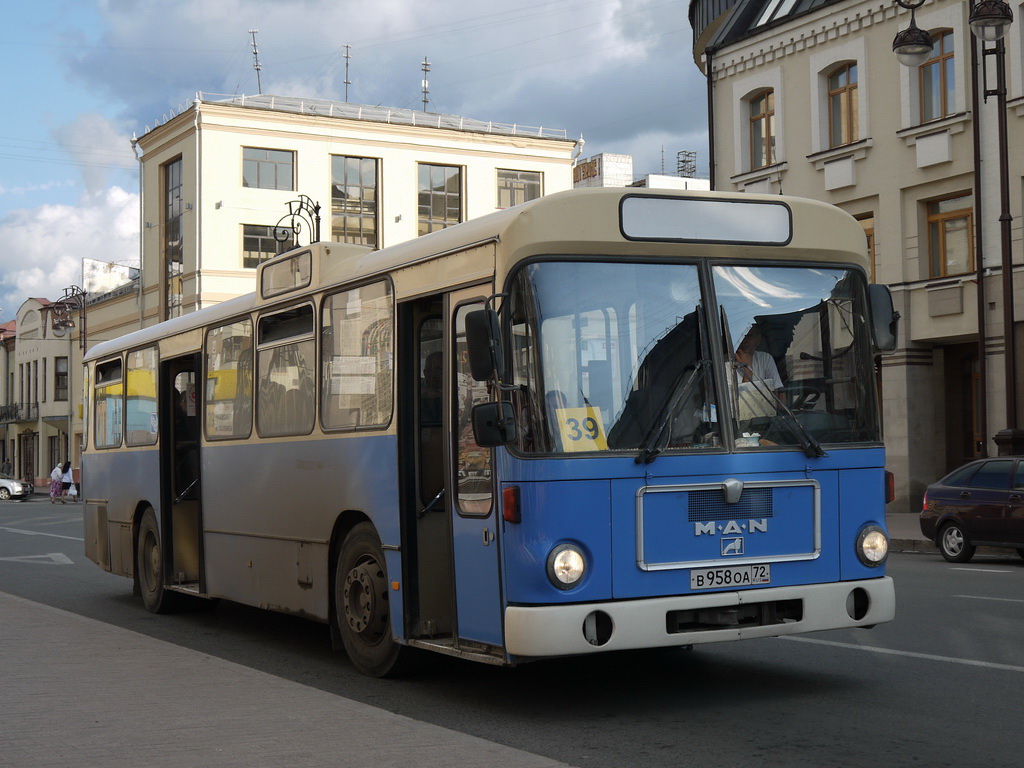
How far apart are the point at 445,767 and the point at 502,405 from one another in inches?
87.6

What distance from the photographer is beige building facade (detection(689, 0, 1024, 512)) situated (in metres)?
27.2

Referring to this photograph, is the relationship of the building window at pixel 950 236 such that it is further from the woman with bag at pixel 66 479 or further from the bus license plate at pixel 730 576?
the woman with bag at pixel 66 479

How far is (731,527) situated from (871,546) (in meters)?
1.07

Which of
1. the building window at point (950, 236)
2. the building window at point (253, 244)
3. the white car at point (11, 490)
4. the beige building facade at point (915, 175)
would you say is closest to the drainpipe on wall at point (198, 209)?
the building window at point (253, 244)

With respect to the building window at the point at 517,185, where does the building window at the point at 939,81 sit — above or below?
below

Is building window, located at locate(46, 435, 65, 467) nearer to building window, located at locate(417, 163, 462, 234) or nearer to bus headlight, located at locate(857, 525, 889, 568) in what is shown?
building window, located at locate(417, 163, 462, 234)

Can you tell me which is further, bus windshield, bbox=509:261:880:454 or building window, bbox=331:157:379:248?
building window, bbox=331:157:379:248

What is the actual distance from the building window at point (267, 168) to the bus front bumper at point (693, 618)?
55042 mm

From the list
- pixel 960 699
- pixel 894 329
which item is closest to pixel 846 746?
pixel 960 699

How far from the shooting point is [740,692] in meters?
8.65

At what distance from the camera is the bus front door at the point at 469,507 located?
806 centimetres

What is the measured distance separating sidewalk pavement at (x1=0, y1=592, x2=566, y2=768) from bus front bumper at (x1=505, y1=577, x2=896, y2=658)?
2.93ft

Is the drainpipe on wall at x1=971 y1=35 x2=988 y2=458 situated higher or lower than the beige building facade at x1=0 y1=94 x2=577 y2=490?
Answer: lower

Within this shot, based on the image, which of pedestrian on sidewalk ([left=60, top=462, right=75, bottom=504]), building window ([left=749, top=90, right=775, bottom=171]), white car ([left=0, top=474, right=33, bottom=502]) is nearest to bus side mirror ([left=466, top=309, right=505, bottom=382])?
building window ([left=749, top=90, right=775, bottom=171])
